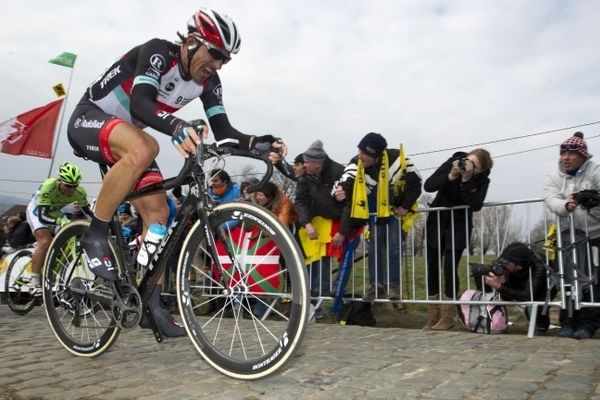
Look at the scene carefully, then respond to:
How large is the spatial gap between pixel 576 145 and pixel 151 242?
4.47 meters

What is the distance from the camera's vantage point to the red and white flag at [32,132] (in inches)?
578

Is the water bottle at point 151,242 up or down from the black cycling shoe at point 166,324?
up

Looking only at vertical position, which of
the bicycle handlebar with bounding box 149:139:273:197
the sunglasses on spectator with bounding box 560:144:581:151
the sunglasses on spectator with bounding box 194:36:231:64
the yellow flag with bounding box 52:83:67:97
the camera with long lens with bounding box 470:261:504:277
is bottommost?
the camera with long lens with bounding box 470:261:504:277

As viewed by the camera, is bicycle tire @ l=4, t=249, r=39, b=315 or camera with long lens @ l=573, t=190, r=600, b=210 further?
bicycle tire @ l=4, t=249, r=39, b=315

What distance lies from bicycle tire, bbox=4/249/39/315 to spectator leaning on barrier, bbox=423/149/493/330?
6.32m

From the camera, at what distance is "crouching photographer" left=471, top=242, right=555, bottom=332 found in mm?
5551

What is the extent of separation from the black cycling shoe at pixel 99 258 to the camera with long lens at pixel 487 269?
3.92 metres

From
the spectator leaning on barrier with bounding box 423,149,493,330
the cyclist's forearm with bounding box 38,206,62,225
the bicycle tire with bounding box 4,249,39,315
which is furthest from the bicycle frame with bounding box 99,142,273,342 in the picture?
the bicycle tire with bounding box 4,249,39,315

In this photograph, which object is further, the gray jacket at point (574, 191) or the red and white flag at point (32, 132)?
the red and white flag at point (32, 132)

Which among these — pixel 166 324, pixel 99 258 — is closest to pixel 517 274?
pixel 166 324

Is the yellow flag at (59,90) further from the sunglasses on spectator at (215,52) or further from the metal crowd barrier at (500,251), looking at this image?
the sunglasses on spectator at (215,52)

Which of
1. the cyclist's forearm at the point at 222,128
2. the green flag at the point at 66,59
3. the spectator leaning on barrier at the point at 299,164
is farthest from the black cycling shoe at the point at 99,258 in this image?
the green flag at the point at 66,59

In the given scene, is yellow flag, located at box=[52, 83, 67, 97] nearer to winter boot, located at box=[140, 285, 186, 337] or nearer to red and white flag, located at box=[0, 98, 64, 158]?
red and white flag, located at box=[0, 98, 64, 158]

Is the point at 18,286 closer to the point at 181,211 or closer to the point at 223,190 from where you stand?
the point at 223,190
